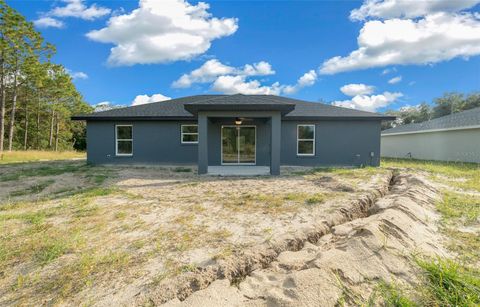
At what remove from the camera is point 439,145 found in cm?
1653

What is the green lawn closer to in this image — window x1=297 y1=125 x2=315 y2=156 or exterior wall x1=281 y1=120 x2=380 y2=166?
exterior wall x1=281 y1=120 x2=380 y2=166

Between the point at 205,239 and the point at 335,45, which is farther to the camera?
the point at 335,45

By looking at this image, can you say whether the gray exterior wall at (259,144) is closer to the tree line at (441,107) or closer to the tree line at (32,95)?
the tree line at (32,95)

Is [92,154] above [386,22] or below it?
below

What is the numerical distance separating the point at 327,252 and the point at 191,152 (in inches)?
390

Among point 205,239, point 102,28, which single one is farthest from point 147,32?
point 205,239

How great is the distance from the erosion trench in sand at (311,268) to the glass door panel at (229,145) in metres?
8.36

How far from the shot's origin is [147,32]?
1387cm

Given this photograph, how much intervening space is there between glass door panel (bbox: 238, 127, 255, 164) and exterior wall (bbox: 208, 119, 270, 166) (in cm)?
25

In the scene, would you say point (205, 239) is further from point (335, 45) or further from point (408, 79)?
point (408, 79)

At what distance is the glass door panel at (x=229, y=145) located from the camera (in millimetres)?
11766

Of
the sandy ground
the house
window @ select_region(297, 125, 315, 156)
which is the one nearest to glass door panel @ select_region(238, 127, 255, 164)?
window @ select_region(297, 125, 315, 156)

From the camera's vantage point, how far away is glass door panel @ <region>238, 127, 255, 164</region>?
1176 cm

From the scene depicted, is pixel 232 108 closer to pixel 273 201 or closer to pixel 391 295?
pixel 273 201
